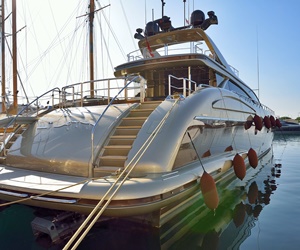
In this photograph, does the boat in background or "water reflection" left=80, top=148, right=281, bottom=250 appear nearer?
the boat in background

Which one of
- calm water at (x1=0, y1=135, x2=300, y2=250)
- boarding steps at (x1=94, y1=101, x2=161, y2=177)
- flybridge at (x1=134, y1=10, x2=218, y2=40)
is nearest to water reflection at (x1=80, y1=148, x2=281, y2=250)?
calm water at (x1=0, y1=135, x2=300, y2=250)

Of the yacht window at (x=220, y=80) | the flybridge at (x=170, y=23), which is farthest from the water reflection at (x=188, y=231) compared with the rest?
the flybridge at (x=170, y=23)

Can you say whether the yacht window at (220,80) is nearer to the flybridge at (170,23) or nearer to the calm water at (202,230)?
the flybridge at (170,23)

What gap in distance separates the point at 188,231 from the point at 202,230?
0.27 meters

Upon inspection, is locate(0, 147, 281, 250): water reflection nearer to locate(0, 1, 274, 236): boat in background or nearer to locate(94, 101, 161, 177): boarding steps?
locate(0, 1, 274, 236): boat in background

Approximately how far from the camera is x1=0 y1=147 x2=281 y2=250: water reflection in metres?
4.15

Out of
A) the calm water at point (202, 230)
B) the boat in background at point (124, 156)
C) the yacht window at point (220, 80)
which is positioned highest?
the yacht window at point (220, 80)

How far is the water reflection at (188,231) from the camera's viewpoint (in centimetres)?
415

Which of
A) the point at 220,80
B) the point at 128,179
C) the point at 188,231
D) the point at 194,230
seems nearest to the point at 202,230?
the point at 194,230

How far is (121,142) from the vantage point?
4.88m

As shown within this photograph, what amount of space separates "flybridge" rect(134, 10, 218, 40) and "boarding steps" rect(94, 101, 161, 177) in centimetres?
640

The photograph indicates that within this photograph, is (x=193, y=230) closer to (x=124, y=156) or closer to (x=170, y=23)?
(x=124, y=156)

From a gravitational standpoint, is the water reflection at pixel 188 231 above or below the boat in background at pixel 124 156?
below

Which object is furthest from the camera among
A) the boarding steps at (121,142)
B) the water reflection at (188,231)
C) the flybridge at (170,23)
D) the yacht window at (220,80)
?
the flybridge at (170,23)
